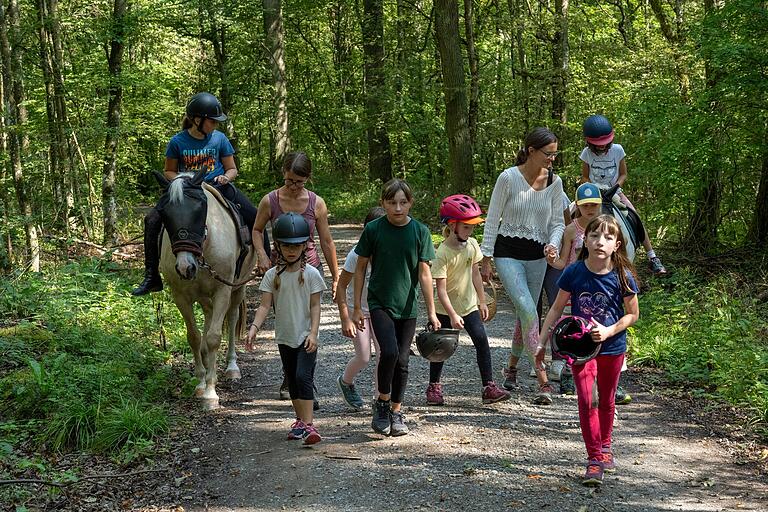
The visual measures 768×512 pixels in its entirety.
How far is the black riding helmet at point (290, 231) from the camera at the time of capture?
586 cm

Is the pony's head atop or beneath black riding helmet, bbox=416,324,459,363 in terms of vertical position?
atop

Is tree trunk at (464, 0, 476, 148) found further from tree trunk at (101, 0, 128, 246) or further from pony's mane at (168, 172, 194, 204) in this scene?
pony's mane at (168, 172, 194, 204)

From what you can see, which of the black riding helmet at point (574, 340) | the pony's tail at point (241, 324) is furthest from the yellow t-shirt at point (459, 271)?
the pony's tail at point (241, 324)

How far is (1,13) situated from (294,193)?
828cm

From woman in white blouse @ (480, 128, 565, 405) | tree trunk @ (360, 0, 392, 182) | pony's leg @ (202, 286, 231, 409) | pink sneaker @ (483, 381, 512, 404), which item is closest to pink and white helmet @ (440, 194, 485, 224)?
woman in white blouse @ (480, 128, 565, 405)

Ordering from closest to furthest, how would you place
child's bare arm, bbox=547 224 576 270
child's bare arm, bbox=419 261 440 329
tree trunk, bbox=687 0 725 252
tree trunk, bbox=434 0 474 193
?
child's bare arm, bbox=419 261 440 329 → child's bare arm, bbox=547 224 576 270 → tree trunk, bbox=687 0 725 252 → tree trunk, bbox=434 0 474 193

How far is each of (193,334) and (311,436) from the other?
2.31 meters

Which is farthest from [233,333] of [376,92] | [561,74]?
[376,92]

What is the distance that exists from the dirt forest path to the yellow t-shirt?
0.99 metres

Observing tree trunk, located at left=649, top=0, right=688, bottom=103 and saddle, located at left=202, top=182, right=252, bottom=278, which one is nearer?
saddle, located at left=202, top=182, right=252, bottom=278

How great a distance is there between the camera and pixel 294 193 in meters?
7.12

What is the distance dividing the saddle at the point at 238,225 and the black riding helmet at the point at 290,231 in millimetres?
2105

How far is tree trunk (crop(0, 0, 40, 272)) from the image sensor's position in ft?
41.2

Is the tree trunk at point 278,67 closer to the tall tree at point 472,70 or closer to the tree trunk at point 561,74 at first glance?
the tall tree at point 472,70
